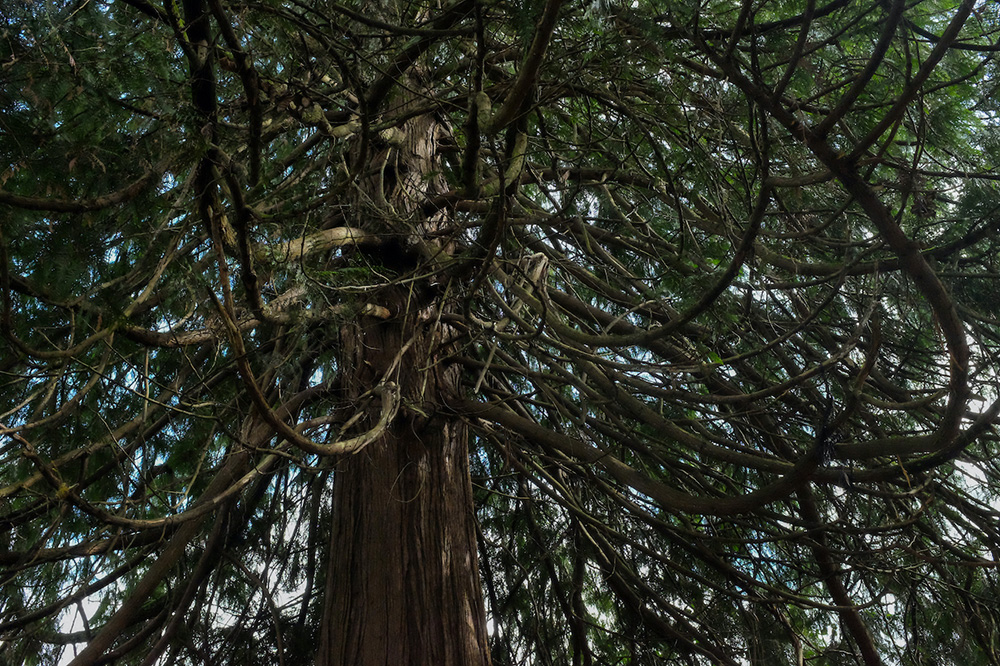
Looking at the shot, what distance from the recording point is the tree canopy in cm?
206

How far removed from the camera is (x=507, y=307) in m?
2.72

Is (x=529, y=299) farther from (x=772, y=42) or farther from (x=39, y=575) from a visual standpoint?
(x=39, y=575)

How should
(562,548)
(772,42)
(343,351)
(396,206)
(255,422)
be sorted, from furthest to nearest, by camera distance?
(562,548)
(396,206)
(343,351)
(255,422)
(772,42)

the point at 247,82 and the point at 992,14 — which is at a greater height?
the point at 992,14

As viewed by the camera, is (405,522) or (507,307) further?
(405,522)

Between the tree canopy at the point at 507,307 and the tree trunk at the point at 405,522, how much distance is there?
0.11 ft

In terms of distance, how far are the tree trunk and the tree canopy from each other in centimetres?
3

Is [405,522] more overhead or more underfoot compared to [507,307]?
more underfoot

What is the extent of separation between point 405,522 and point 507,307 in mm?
1089

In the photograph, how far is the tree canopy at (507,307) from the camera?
2.06m

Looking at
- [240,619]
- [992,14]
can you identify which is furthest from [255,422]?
[992,14]

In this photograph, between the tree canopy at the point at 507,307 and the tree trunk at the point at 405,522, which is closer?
the tree canopy at the point at 507,307

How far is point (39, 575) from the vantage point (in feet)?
12.0

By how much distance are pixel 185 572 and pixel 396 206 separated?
2.20m
